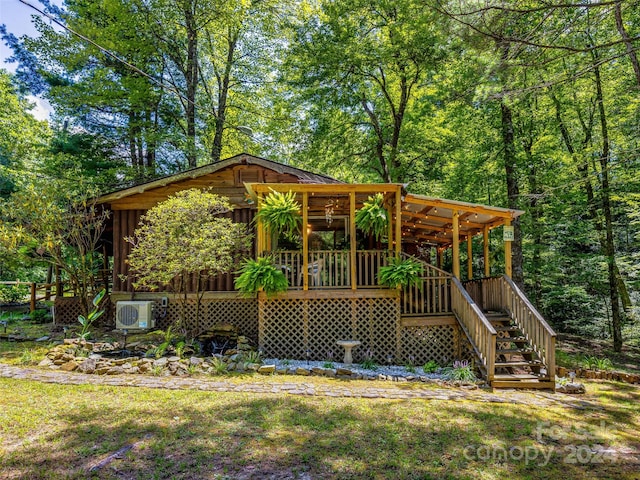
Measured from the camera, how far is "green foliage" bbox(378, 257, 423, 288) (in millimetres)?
7781

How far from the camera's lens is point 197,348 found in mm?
8031

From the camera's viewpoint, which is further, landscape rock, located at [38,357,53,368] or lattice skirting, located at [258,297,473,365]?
lattice skirting, located at [258,297,473,365]

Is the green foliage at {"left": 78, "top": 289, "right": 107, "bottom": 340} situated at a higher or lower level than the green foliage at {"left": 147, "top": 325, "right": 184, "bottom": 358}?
higher

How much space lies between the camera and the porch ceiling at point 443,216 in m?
8.46

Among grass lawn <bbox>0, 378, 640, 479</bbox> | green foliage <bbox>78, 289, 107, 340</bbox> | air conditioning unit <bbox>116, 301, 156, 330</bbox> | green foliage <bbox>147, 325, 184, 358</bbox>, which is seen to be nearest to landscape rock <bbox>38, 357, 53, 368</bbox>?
green foliage <bbox>78, 289, 107, 340</bbox>

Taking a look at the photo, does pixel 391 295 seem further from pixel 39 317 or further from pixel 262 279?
pixel 39 317

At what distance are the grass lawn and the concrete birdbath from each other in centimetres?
219

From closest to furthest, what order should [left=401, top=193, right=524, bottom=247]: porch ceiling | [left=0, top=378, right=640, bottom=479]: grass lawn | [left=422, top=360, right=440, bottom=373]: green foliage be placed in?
[left=0, top=378, right=640, bottom=479]: grass lawn
[left=422, top=360, right=440, bottom=373]: green foliage
[left=401, top=193, right=524, bottom=247]: porch ceiling

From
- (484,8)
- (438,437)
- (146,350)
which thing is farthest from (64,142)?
(438,437)

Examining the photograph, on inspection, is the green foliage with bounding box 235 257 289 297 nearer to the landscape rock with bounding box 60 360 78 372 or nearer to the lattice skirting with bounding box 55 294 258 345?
the lattice skirting with bounding box 55 294 258 345

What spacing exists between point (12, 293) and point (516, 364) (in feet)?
64.6

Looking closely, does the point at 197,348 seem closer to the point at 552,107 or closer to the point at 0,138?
the point at 552,107

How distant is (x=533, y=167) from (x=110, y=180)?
17429 millimetres

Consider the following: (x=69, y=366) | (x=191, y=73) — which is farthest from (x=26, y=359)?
(x=191, y=73)
